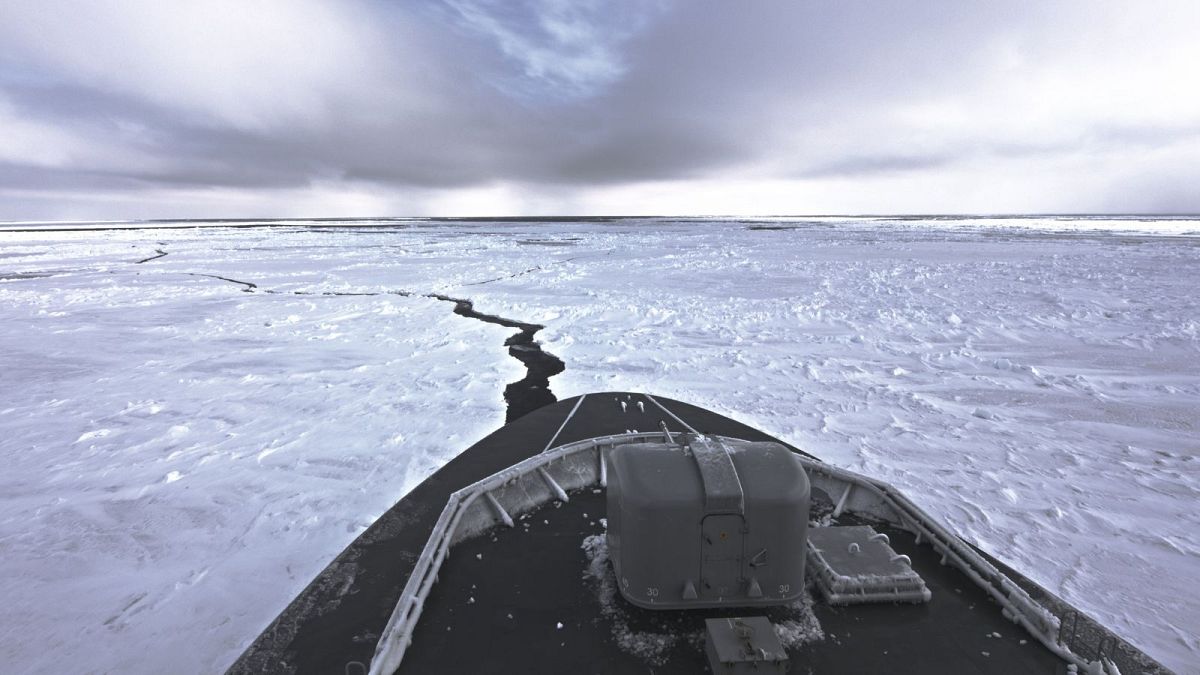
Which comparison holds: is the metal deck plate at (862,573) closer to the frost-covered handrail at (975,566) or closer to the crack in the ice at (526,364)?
the frost-covered handrail at (975,566)

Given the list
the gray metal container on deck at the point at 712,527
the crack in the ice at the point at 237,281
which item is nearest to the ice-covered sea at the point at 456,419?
the crack in the ice at the point at 237,281

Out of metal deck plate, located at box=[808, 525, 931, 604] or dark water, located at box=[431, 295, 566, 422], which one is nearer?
metal deck plate, located at box=[808, 525, 931, 604]

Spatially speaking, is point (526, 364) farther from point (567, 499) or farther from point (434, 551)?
point (434, 551)

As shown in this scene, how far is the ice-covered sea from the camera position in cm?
609

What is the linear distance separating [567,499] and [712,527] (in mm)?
2717

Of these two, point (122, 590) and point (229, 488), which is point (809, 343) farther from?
point (122, 590)

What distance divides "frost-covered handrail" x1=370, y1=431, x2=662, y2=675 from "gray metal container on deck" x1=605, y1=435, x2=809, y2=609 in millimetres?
1695

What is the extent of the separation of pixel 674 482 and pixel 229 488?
7244 millimetres

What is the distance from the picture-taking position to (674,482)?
4074 mm

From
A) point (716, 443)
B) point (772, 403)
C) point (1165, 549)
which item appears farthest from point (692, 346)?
point (716, 443)

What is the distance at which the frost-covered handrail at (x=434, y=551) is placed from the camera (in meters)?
4.02

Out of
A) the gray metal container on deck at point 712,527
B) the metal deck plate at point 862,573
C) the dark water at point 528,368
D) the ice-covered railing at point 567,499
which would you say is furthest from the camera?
the dark water at point 528,368

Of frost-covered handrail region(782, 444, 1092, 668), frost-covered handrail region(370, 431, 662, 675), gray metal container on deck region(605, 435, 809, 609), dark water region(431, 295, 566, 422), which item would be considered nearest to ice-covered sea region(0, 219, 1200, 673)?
dark water region(431, 295, 566, 422)

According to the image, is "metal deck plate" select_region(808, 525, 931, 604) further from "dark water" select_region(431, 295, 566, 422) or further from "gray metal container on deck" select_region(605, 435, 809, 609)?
"dark water" select_region(431, 295, 566, 422)
